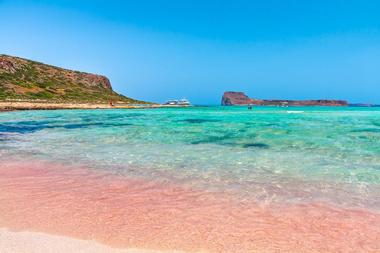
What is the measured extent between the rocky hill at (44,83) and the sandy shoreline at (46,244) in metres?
95.1

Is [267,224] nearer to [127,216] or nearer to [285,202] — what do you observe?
[285,202]

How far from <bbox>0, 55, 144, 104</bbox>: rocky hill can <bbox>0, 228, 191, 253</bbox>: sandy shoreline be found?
95.1 meters

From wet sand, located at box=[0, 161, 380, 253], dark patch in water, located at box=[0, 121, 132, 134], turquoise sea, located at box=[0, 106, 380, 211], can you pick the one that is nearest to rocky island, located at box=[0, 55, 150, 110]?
dark patch in water, located at box=[0, 121, 132, 134]

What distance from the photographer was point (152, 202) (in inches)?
293

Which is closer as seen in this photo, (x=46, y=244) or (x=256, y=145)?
(x=46, y=244)

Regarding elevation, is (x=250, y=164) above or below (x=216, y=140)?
above

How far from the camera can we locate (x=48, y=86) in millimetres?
121125

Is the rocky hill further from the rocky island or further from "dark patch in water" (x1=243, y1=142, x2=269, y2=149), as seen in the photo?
"dark patch in water" (x1=243, y1=142, x2=269, y2=149)

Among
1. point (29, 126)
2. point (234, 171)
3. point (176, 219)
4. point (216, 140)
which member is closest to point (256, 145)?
point (216, 140)

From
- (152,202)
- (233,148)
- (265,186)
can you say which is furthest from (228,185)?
→ (233,148)

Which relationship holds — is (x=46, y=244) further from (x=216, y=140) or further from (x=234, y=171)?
(x=216, y=140)

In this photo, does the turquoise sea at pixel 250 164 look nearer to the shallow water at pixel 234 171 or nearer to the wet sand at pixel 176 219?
the shallow water at pixel 234 171

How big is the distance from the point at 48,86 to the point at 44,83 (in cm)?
365

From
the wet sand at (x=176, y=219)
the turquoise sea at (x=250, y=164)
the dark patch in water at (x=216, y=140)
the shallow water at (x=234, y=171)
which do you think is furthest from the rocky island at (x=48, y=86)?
the wet sand at (x=176, y=219)
